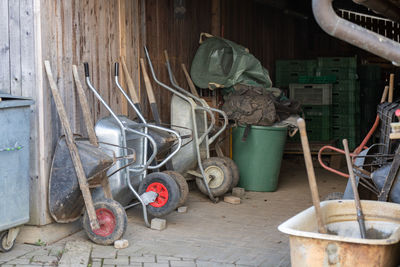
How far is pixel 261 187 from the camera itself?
25.0 ft

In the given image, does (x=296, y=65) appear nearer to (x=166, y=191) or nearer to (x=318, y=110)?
(x=318, y=110)

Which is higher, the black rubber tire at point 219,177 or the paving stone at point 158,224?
the black rubber tire at point 219,177

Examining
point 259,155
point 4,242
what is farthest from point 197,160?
point 4,242

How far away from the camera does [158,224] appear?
5.55m

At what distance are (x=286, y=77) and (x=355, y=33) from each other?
8210 mm

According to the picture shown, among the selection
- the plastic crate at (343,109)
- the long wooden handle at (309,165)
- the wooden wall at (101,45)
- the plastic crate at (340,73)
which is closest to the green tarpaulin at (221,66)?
the wooden wall at (101,45)

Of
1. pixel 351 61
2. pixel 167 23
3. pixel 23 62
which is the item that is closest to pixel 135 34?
pixel 167 23

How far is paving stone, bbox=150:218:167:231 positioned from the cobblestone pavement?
6 cm

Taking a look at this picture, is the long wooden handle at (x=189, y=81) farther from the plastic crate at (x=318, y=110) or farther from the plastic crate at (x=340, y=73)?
the plastic crate at (x=340, y=73)

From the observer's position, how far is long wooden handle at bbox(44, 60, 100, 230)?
477cm

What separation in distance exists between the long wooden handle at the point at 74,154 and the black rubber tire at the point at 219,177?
2328 millimetres

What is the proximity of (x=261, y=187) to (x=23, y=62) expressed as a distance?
3.77 m

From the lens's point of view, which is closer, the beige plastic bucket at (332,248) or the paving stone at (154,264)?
the beige plastic bucket at (332,248)

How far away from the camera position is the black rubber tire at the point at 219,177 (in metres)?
6.93
